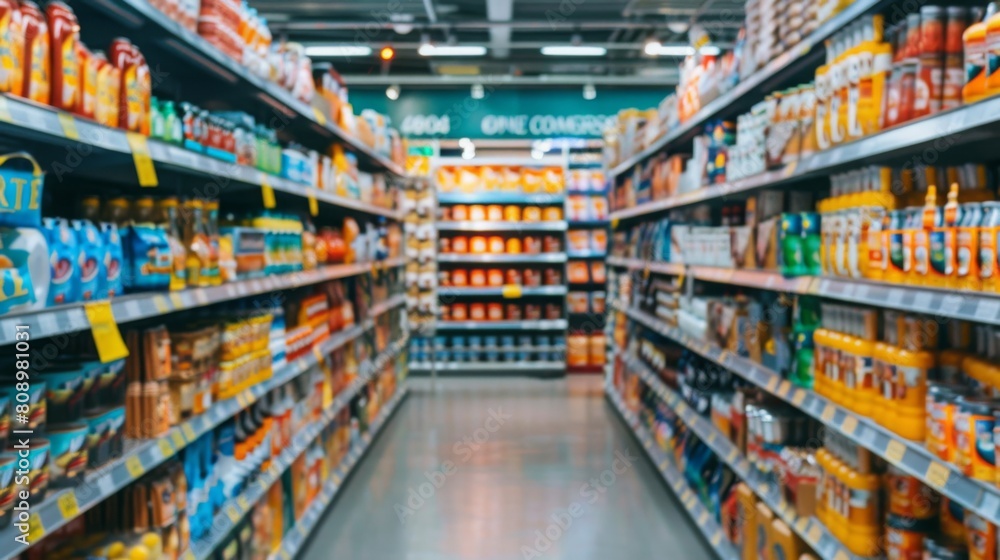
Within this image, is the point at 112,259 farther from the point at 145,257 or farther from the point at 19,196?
the point at 19,196

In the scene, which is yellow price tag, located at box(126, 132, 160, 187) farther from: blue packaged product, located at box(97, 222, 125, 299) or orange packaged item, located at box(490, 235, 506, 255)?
orange packaged item, located at box(490, 235, 506, 255)

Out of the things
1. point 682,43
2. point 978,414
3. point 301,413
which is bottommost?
point 301,413

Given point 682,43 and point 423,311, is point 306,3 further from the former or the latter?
point 682,43

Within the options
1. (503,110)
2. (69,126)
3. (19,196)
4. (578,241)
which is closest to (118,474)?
(19,196)

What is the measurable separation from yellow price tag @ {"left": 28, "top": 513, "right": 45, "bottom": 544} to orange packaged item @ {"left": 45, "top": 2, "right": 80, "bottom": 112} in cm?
86

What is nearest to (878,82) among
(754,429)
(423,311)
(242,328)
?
(754,429)

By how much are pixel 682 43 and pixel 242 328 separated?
796 cm

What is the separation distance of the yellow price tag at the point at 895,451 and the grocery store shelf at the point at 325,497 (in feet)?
8.01

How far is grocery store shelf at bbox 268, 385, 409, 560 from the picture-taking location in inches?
144

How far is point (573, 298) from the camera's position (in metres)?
9.87

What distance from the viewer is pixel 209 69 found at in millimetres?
2924

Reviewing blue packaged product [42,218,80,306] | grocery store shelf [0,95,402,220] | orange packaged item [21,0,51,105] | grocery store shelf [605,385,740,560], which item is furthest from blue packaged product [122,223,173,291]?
grocery store shelf [605,385,740,560]

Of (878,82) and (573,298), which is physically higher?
(878,82)

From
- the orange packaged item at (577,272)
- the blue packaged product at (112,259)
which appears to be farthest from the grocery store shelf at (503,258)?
the blue packaged product at (112,259)
